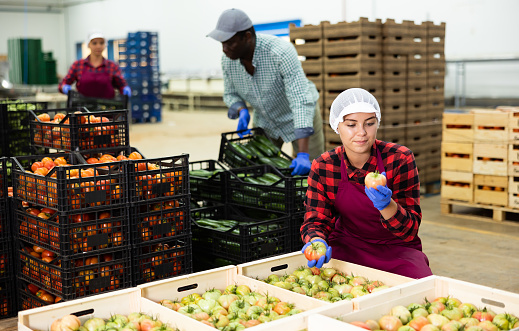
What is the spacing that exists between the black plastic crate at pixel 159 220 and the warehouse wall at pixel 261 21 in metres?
10.9

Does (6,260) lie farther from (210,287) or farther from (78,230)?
(210,287)

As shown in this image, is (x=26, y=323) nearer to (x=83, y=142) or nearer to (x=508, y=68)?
(x=83, y=142)

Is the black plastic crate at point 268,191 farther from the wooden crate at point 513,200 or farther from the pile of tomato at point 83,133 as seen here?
the wooden crate at point 513,200

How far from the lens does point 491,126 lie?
20.9ft

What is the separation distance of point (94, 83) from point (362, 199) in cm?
588

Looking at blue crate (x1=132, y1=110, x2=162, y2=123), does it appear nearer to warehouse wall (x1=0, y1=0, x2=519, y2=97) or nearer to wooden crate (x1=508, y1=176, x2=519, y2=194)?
warehouse wall (x1=0, y1=0, x2=519, y2=97)

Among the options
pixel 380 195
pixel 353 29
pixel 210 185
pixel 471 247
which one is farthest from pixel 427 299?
pixel 353 29

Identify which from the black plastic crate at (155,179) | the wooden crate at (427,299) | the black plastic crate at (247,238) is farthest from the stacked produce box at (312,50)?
the wooden crate at (427,299)

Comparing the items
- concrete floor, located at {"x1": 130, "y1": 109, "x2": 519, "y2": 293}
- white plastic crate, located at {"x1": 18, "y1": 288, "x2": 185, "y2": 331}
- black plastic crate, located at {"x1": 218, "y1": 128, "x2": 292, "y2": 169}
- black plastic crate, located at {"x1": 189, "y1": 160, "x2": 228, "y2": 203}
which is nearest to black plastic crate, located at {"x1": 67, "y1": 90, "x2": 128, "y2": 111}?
black plastic crate, located at {"x1": 218, "y1": 128, "x2": 292, "y2": 169}

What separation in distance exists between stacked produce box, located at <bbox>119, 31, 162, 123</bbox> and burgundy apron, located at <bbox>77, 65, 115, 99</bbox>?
10.2 meters

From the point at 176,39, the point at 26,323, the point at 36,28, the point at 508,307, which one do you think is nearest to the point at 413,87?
the point at 508,307

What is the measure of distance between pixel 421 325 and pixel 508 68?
12491 millimetres

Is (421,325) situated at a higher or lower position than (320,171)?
lower

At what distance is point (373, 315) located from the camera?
237 centimetres
